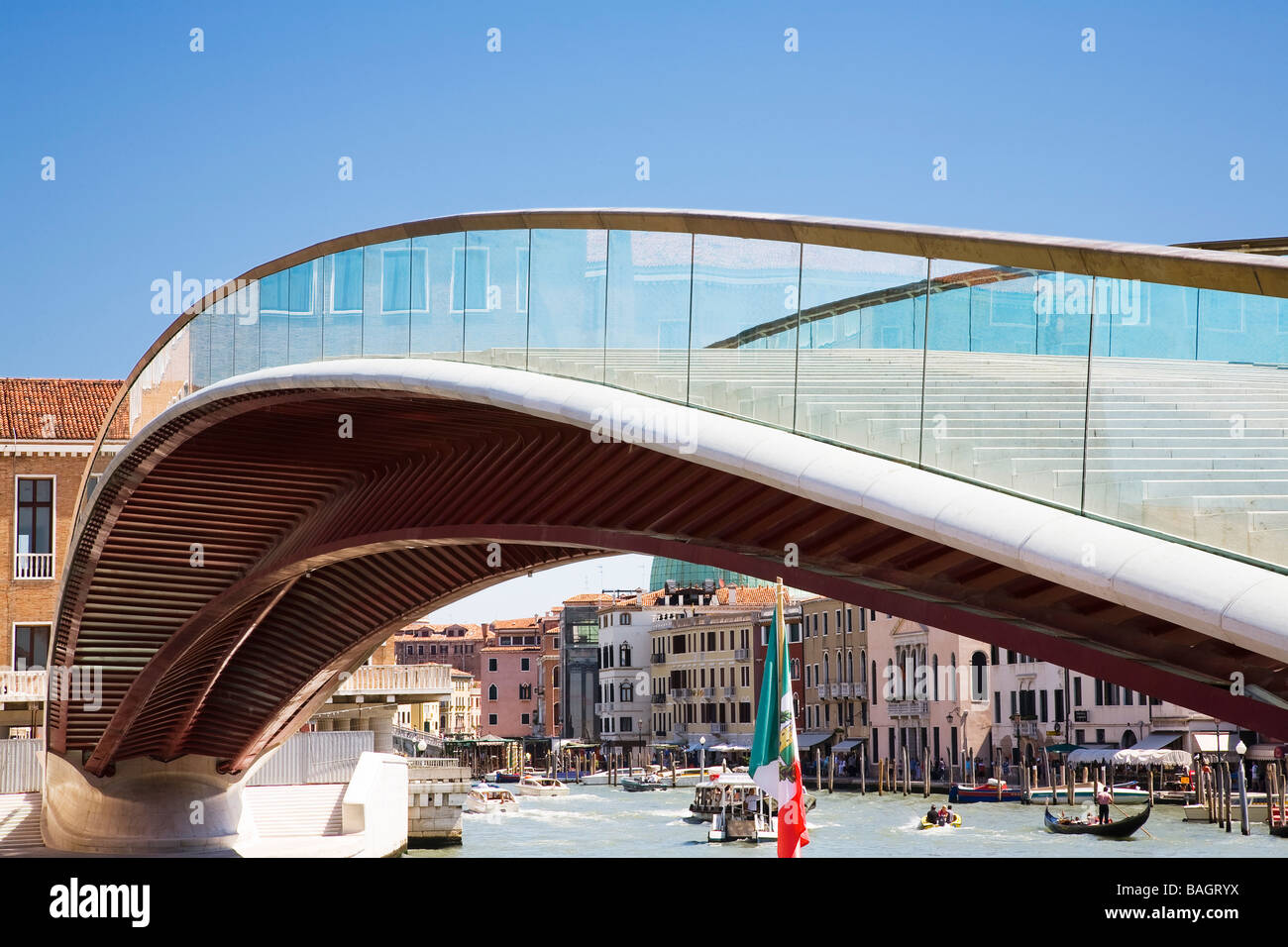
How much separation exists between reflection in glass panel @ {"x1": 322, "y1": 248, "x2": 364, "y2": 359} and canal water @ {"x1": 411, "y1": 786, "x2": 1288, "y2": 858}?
692 inches

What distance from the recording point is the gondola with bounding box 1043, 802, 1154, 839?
1359 inches

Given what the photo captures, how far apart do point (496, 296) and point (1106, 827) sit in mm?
25579

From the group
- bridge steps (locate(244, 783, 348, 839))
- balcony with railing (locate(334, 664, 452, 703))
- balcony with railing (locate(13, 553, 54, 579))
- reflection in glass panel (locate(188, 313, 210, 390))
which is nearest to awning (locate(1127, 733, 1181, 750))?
balcony with railing (locate(334, 664, 452, 703))

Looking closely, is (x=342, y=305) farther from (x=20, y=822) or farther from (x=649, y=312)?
(x=20, y=822)

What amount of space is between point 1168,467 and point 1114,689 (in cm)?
4408

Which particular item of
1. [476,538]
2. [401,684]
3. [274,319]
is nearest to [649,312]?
[476,538]

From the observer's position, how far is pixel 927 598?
10031 millimetres

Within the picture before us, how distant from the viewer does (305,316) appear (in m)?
16.8

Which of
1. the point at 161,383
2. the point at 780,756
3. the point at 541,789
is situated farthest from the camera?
the point at 541,789

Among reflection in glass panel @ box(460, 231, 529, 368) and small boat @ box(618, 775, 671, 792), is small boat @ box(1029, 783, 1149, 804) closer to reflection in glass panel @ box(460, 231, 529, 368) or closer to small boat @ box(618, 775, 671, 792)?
small boat @ box(618, 775, 671, 792)

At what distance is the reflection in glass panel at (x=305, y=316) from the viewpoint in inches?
651

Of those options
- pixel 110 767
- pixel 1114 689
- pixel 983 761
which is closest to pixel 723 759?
pixel 983 761

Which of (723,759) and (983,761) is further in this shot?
(723,759)
